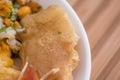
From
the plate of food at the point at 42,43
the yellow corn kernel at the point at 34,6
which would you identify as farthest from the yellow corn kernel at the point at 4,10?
the yellow corn kernel at the point at 34,6

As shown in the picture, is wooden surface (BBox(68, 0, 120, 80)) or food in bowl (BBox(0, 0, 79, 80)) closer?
food in bowl (BBox(0, 0, 79, 80))

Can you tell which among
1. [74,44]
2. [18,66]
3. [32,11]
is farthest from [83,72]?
[32,11]

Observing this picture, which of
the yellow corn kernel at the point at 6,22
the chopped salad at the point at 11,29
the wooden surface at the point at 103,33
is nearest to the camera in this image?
the chopped salad at the point at 11,29

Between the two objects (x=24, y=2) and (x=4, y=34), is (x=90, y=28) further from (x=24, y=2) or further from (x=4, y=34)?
(x=4, y=34)

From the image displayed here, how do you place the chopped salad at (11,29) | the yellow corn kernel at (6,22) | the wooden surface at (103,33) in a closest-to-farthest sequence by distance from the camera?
the chopped salad at (11,29) → the yellow corn kernel at (6,22) → the wooden surface at (103,33)

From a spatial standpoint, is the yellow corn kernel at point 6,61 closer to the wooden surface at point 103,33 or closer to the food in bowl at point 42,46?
the food in bowl at point 42,46

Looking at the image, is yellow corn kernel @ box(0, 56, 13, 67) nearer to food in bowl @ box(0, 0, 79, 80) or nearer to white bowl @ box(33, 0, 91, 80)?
food in bowl @ box(0, 0, 79, 80)

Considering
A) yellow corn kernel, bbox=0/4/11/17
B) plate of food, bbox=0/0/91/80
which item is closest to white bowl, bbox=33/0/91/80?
plate of food, bbox=0/0/91/80
